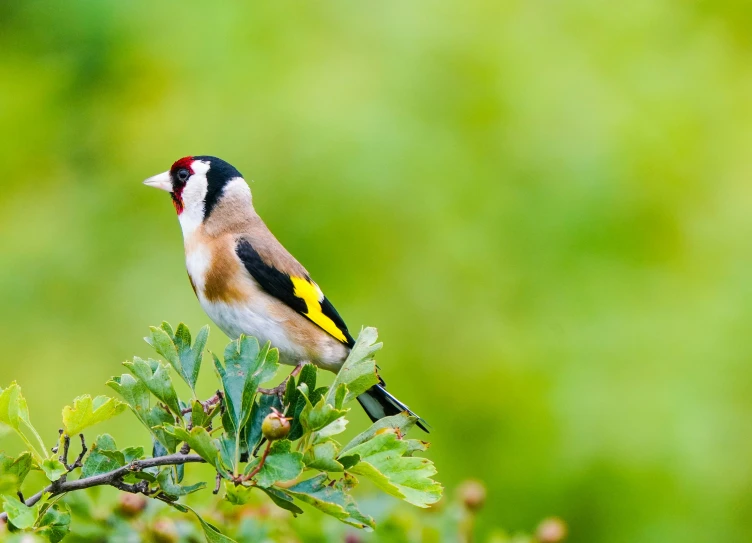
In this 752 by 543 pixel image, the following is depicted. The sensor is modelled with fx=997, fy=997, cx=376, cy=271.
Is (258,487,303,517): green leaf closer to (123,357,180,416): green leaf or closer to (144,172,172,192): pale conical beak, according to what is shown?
(123,357,180,416): green leaf

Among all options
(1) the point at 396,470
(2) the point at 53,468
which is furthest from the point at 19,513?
(1) the point at 396,470

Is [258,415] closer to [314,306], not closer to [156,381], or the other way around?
[156,381]

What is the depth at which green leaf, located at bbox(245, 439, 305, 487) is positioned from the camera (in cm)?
142

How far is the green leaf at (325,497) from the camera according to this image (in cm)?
144

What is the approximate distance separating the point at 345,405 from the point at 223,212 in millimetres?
1119

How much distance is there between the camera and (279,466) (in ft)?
4.72

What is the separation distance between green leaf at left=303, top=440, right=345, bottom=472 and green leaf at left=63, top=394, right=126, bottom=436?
0.99 ft

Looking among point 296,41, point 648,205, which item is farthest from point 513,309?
point 296,41

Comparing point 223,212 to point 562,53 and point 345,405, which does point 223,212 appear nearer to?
point 345,405

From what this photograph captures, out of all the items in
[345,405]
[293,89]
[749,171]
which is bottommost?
[345,405]

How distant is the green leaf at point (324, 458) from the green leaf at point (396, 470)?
3 centimetres

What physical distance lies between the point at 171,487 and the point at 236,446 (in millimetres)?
136

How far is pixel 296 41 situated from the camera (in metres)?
5.10

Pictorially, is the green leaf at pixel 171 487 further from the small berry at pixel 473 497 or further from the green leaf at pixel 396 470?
the small berry at pixel 473 497
